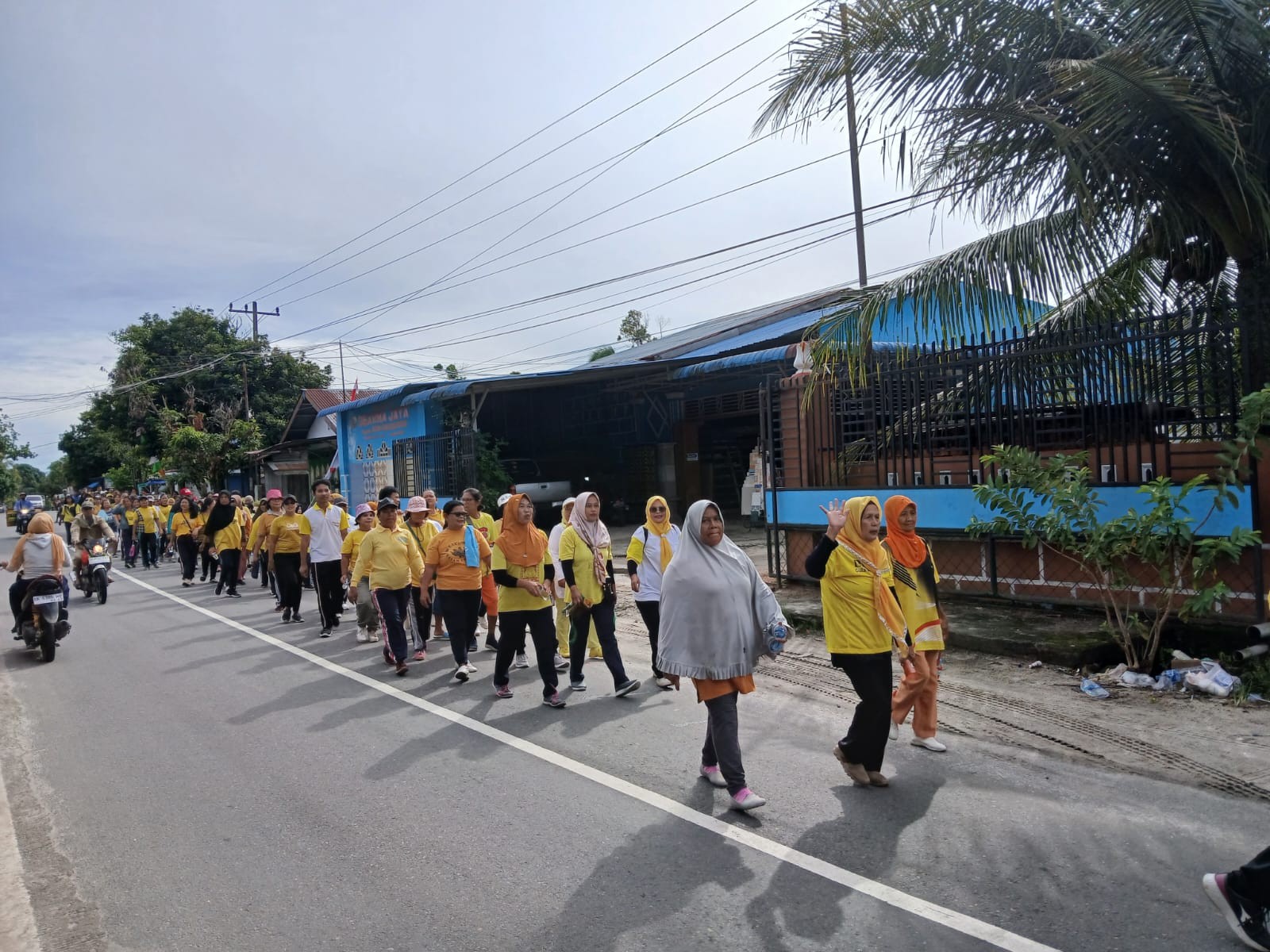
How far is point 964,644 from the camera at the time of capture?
323 inches

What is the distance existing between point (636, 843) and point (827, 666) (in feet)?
13.9

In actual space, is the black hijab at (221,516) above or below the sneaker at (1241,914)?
above

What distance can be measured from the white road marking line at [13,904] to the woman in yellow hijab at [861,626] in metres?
3.74

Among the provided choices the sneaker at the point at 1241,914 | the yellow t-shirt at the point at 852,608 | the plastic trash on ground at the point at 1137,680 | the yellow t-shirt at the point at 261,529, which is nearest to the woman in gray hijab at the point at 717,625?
the yellow t-shirt at the point at 852,608

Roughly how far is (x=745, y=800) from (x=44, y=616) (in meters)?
8.18

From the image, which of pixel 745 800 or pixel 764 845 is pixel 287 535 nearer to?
pixel 745 800

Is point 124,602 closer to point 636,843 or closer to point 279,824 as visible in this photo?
point 279,824

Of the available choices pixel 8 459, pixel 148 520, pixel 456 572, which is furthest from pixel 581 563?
pixel 8 459

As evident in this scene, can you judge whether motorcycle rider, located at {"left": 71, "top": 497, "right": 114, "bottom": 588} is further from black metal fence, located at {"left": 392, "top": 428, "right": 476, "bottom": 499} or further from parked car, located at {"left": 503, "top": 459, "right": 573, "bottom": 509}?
parked car, located at {"left": 503, "top": 459, "right": 573, "bottom": 509}

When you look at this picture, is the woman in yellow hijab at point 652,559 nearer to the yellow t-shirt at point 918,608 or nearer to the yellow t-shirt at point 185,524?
the yellow t-shirt at point 918,608

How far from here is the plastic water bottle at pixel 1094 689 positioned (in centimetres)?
666

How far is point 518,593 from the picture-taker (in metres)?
7.14

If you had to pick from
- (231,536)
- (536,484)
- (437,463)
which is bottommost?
(231,536)

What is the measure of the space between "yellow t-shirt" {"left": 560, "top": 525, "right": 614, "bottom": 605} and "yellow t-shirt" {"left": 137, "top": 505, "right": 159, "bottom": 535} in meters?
17.8
